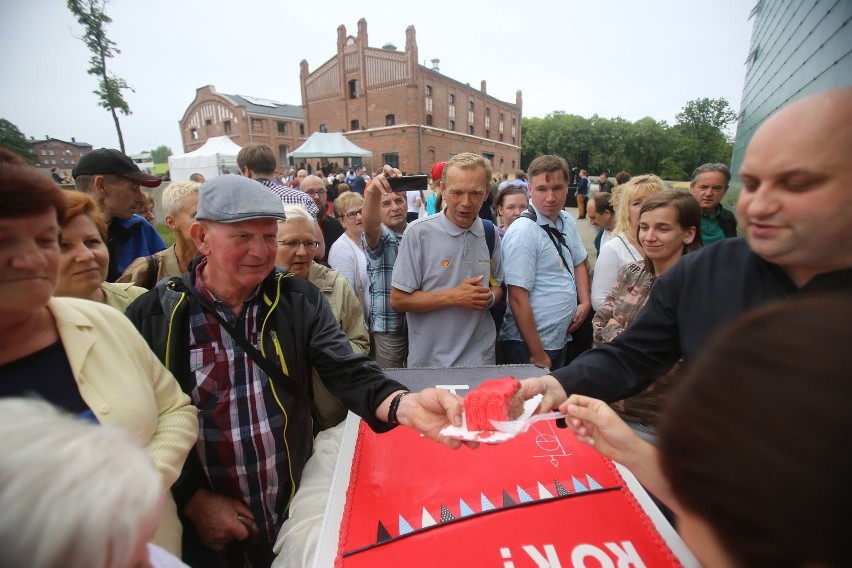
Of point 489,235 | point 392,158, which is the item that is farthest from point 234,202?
point 392,158

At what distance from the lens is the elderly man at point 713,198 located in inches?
161

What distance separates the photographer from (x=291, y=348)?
1.84 meters

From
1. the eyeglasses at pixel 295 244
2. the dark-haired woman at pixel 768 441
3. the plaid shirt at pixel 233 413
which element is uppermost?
the eyeglasses at pixel 295 244

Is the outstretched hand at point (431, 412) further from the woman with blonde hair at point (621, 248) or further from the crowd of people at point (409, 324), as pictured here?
the woman with blonde hair at point (621, 248)

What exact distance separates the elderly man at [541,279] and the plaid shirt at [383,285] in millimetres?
913

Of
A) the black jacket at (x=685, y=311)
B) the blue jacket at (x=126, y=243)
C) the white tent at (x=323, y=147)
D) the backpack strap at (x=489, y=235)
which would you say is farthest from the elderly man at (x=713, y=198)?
the white tent at (x=323, y=147)

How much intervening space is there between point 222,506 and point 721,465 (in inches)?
74.7

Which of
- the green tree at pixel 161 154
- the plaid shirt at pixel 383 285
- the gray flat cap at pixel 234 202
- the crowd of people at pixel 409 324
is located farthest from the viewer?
the green tree at pixel 161 154

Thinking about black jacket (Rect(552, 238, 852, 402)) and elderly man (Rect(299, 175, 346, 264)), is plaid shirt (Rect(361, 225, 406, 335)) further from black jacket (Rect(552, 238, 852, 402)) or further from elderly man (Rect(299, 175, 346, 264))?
black jacket (Rect(552, 238, 852, 402))

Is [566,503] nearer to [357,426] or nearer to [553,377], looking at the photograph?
[553,377]

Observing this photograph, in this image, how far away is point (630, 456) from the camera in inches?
50.9

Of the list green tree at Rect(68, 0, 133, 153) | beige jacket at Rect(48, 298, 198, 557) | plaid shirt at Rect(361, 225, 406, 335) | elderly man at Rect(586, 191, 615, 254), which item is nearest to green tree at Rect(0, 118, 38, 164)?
green tree at Rect(68, 0, 133, 153)

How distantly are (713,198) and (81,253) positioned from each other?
5129 mm

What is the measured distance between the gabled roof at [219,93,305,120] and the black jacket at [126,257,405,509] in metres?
45.5
